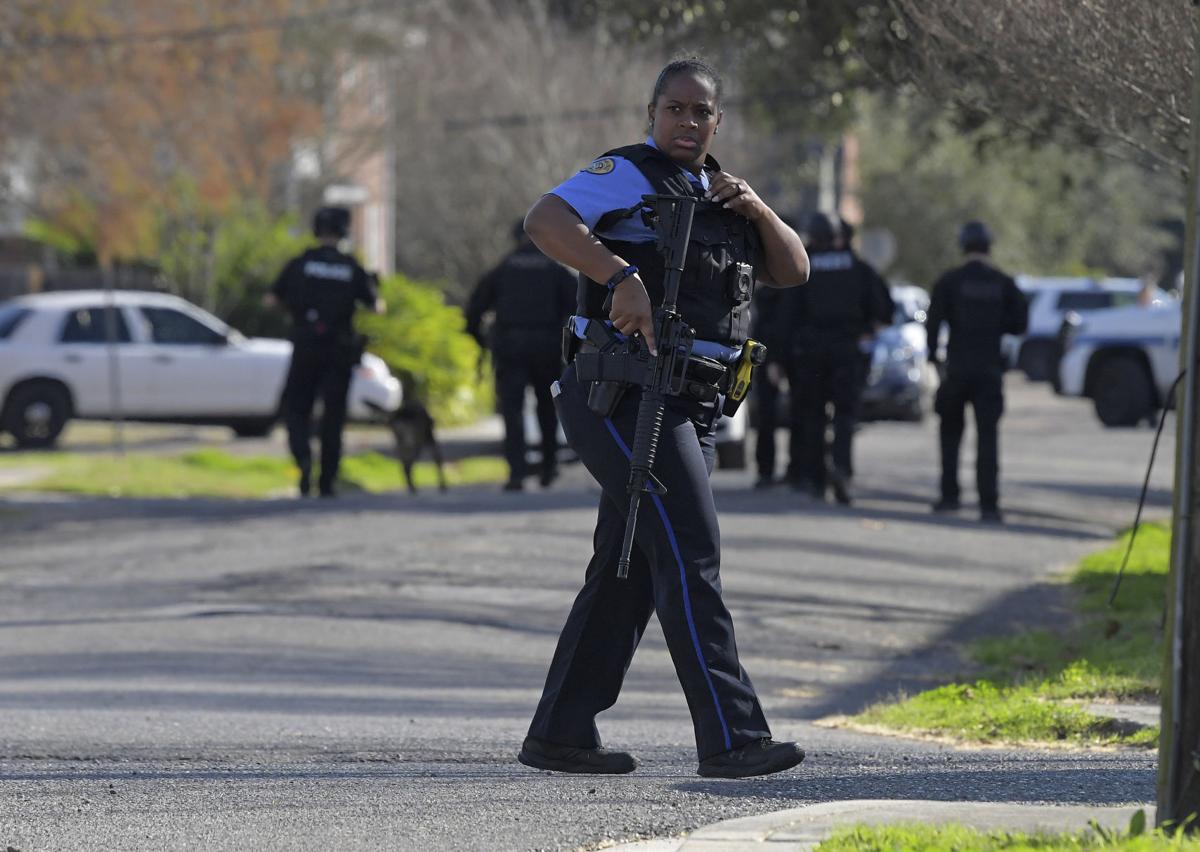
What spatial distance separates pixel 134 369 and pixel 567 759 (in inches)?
711

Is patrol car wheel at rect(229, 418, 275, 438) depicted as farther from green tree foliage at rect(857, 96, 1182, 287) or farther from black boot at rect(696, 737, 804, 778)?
green tree foliage at rect(857, 96, 1182, 287)

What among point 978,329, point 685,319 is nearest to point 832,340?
point 978,329

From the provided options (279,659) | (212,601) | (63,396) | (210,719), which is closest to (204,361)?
(63,396)

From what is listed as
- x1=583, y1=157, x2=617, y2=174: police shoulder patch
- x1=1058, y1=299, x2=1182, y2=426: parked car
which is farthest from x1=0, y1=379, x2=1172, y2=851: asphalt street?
x1=1058, y1=299, x2=1182, y2=426: parked car

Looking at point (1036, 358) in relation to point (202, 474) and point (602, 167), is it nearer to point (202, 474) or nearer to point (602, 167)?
point (202, 474)

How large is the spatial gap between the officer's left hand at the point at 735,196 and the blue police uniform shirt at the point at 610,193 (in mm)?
175

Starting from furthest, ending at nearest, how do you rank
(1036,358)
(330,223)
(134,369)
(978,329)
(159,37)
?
(1036,358), (159,37), (134,369), (330,223), (978,329)

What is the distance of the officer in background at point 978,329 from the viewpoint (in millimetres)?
14211

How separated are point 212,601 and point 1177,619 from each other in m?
7.49

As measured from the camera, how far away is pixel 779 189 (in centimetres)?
4184

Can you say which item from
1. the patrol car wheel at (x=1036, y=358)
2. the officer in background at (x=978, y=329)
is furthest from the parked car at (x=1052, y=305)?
the officer in background at (x=978, y=329)

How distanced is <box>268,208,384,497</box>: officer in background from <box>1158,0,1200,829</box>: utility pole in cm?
1092

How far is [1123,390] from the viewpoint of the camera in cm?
2598

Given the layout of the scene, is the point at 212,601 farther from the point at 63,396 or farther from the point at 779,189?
the point at 779,189
